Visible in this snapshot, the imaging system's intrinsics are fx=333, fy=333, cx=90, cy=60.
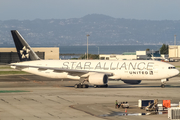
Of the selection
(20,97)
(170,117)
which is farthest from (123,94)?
(170,117)

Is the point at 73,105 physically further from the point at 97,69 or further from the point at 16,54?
the point at 16,54

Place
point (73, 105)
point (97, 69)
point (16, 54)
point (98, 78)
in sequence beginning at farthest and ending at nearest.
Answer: point (16, 54), point (97, 69), point (98, 78), point (73, 105)

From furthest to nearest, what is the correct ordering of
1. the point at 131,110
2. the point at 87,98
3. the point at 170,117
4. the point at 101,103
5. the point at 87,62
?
the point at 87,62, the point at 87,98, the point at 101,103, the point at 131,110, the point at 170,117

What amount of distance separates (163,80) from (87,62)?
11918mm

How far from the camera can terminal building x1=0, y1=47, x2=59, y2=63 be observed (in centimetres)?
12725

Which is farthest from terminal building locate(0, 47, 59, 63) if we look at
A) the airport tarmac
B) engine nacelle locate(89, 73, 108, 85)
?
the airport tarmac

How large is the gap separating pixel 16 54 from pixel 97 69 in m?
83.4

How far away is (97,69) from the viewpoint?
5081 cm

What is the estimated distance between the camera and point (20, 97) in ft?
129

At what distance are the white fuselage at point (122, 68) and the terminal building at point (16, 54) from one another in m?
75.5

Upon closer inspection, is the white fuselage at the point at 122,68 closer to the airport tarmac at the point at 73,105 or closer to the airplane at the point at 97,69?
the airplane at the point at 97,69

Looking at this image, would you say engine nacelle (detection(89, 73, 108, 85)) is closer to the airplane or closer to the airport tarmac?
the airplane

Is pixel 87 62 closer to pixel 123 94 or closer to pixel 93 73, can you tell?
pixel 93 73

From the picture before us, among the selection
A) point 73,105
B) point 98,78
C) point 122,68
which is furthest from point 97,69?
point 73,105
